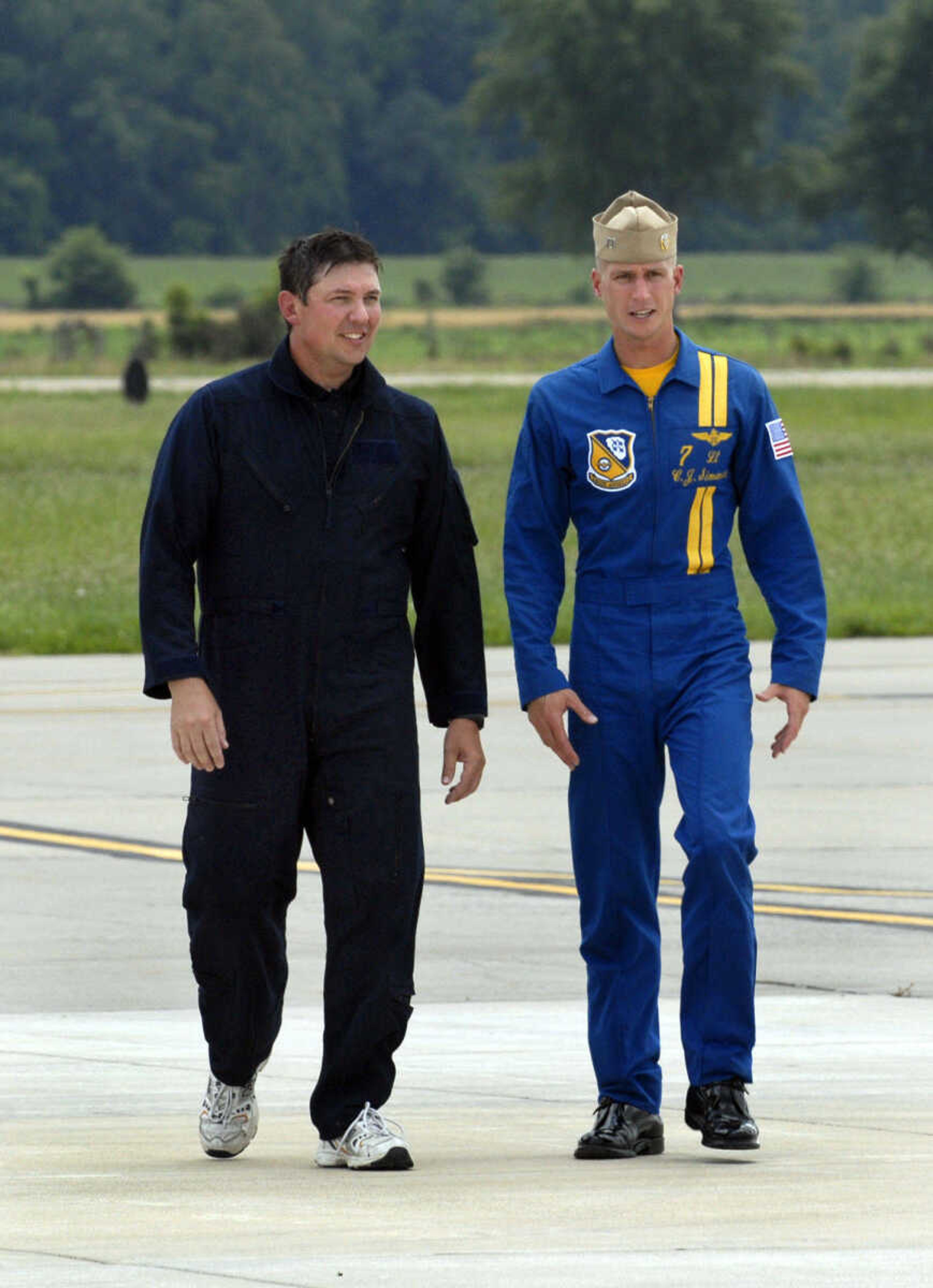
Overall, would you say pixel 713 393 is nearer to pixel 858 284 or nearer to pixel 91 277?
pixel 91 277

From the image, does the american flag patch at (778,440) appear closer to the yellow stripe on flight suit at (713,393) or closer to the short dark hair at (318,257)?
the yellow stripe on flight suit at (713,393)

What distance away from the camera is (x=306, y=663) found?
231 inches

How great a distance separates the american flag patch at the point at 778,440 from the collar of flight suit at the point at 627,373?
0.62 feet

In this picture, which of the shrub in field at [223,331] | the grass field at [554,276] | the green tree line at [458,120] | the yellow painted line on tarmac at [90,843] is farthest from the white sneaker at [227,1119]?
the grass field at [554,276]

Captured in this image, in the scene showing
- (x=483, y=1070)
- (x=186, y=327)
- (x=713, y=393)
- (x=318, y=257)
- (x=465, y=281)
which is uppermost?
(x=465, y=281)

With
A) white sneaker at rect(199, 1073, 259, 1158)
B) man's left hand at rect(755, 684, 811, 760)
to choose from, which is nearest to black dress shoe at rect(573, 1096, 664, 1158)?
white sneaker at rect(199, 1073, 259, 1158)

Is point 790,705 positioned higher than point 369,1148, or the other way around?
point 790,705

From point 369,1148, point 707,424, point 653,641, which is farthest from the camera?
point 707,424

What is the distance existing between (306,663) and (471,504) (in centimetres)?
2510

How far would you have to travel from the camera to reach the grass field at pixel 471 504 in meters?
20.6

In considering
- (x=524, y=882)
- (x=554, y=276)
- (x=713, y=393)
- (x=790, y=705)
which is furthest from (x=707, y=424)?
(x=554, y=276)

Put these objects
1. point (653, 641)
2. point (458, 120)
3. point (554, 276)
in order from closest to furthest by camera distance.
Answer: point (653, 641) → point (554, 276) → point (458, 120)

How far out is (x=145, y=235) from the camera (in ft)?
504

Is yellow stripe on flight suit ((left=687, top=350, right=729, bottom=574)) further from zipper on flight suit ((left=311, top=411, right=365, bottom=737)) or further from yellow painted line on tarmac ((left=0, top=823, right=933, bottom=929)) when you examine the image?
yellow painted line on tarmac ((left=0, top=823, right=933, bottom=929))
